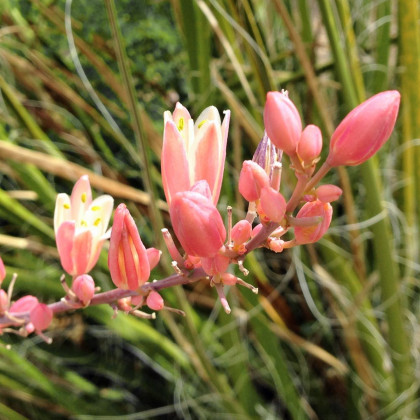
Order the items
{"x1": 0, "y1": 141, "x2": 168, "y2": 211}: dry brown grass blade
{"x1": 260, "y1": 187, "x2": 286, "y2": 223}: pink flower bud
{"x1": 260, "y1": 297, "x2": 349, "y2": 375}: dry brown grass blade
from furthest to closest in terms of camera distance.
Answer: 1. {"x1": 260, "y1": 297, "x2": 349, "y2": 375}: dry brown grass blade
2. {"x1": 0, "y1": 141, "x2": 168, "y2": 211}: dry brown grass blade
3. {"x1": 260, "y1": 187, "x2": 286, "y2": 223}: pink flower bud

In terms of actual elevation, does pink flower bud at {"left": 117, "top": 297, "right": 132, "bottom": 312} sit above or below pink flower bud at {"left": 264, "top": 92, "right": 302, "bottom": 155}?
below

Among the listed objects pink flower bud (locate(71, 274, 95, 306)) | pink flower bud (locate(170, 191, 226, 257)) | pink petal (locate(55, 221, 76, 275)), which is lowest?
pink flower bud (locate(71, 274, 95, 306))

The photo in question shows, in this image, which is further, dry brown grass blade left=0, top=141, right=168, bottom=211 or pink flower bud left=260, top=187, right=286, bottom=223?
dry brown grass blade left=0, top=141, right=168, bottom=211

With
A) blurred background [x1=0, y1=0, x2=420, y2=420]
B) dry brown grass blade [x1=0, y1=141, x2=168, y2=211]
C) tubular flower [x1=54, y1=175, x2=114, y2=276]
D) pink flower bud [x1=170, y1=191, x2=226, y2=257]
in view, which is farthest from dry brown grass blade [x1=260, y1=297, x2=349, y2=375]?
pink flower bud [x1=170, y1=191, x2=226, y2=257]

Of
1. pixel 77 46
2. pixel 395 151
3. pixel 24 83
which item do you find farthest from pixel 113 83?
pixel 395 151

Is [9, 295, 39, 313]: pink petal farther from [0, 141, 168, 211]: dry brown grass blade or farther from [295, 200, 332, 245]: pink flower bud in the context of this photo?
[0, 141, 168, 211]: dry brown grass blade

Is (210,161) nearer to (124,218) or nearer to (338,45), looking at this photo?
(124,218)

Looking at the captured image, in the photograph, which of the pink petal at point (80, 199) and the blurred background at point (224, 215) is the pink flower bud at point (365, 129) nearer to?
the pink petal at point (80, 199)
